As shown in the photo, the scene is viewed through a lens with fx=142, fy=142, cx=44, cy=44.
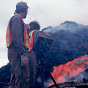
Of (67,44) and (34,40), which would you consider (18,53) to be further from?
(67,44)

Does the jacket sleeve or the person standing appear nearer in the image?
the jacket sleeve

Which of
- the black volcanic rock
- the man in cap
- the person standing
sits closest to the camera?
the man in cap

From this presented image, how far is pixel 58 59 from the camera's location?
28.2 feet

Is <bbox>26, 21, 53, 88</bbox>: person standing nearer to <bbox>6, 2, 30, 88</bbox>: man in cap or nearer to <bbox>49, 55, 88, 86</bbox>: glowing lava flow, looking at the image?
<bbox>6, 2, 30, 88</bbox>: man in cap

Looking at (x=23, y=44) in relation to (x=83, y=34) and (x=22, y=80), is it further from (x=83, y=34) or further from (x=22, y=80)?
(x=83, y=34)

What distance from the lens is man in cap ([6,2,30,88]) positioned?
9.84 feet

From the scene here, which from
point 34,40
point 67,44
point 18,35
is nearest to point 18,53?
point 18,35

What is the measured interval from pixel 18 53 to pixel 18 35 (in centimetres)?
40

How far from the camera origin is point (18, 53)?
10.3ft

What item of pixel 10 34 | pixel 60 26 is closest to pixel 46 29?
pixel 60 26

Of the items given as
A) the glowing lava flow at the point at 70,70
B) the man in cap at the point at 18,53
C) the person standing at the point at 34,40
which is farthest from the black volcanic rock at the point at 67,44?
the man in cap at the point at 18,53

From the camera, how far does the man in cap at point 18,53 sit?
300 centimetres

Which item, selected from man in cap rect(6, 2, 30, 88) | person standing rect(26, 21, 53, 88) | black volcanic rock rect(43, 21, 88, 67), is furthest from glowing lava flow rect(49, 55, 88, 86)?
man in cap rect(6, 2, 30, 88)

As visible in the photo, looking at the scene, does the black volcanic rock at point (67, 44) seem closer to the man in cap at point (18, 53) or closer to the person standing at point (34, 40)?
the person standing at point (34, 40)
